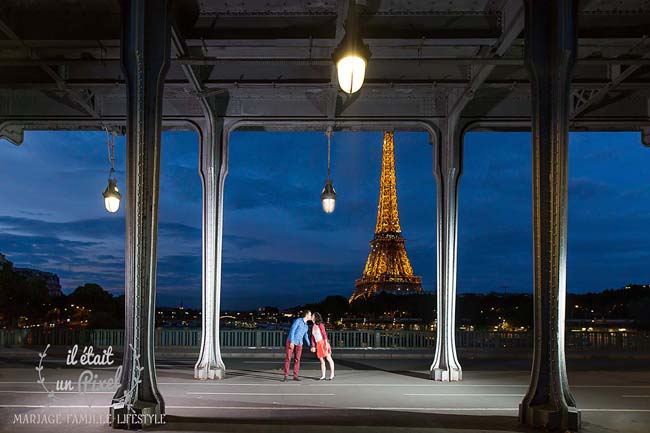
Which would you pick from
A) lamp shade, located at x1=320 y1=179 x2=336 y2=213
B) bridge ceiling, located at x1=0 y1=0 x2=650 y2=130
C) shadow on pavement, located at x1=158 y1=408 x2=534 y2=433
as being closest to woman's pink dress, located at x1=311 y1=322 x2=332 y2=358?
lamp shade, located at x1=320 y1=179 x2=336 y2=213

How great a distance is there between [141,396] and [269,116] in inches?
393

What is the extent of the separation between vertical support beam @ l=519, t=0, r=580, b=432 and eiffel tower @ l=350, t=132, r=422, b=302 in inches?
3082

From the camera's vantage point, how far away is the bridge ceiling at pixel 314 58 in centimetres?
1388

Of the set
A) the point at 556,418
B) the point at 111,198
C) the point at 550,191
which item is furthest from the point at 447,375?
Result: the point at 111,198

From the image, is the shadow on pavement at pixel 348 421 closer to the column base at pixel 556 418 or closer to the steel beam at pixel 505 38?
the column base at pixel 556 418

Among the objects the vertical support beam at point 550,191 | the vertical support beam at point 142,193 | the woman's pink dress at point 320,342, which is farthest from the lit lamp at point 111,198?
the vertical support beam at point 550,191

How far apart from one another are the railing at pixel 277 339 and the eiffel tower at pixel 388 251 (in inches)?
2352

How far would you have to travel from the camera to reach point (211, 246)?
18.4m

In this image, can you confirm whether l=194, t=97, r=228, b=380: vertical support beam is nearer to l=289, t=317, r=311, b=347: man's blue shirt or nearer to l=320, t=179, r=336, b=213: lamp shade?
l=289, t=317, r=311, b=347: man's blue shirt

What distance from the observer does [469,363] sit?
2523 centimetres

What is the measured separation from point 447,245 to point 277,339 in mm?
13454

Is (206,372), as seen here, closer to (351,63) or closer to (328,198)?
(328,198)

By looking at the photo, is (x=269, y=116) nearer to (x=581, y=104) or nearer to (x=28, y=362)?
(x=581, y=104)

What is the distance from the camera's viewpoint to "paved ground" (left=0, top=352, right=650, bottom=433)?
1151 centimetres
